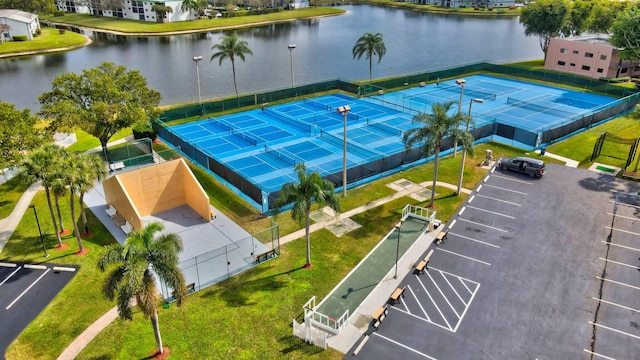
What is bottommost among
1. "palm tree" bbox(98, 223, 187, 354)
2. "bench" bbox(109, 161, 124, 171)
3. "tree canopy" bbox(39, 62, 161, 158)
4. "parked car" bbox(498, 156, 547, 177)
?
"bench" bbox(109, 161, 124, 171)

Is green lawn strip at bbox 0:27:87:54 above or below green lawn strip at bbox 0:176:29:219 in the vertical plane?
above

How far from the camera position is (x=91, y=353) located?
22.5 m

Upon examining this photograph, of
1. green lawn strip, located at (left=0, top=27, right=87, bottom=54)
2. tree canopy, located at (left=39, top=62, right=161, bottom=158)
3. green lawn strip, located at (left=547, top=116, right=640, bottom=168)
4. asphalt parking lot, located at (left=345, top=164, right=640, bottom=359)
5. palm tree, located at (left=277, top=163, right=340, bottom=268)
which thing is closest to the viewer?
asphalt parking lot, located at (left=345, top=164, right=640, bottom=359)

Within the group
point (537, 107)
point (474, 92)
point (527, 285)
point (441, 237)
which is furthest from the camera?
point (474, 92)

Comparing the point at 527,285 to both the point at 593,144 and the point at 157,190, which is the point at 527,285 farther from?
the point at 593,144

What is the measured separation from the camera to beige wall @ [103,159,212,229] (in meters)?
34.6

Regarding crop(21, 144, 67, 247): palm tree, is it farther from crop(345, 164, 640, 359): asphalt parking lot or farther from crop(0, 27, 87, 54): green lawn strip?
crop(0, 27, 87, 54): green lawn strip

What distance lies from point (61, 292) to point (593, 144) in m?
50.6

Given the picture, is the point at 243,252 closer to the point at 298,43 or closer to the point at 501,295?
the point at 501,295

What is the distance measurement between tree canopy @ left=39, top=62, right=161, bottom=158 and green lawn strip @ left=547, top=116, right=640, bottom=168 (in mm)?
42978

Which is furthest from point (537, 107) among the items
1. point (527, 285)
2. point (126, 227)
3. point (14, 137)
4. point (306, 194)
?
point (14, 137)

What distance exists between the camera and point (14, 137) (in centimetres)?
3369

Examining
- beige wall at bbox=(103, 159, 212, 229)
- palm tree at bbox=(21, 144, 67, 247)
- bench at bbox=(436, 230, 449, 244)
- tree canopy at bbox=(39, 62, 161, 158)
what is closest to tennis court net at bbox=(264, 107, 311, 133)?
tree canopy at bbox=(39, 62, 161, 158)

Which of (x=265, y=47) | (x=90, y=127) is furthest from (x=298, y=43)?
(x=90, y=127)
